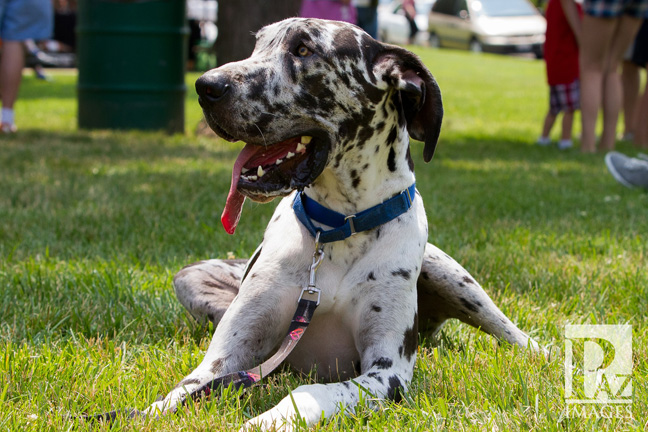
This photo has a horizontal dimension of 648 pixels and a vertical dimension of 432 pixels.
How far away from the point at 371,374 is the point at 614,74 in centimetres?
799

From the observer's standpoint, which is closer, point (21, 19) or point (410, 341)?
point (410, 341)

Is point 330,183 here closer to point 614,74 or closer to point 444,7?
point 614,74

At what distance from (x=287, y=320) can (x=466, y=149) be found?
775 centimetres

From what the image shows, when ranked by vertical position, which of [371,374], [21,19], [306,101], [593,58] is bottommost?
[21,19]

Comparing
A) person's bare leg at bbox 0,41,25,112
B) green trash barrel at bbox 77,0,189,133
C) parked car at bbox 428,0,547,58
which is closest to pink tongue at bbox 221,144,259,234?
person's bare leg at bbox 0,41,25,112

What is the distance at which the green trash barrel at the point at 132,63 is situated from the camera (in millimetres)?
10617

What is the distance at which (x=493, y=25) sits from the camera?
3275cm

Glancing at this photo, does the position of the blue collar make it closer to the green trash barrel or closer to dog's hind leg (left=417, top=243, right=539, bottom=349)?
dog's hind leg (left=417, top=243, right=539, bottom=349)

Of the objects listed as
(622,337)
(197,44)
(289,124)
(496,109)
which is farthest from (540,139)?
(197,44)

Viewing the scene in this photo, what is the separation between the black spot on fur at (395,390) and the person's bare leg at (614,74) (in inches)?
304

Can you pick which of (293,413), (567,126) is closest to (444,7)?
(567,126)

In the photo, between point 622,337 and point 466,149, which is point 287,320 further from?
point 466,149

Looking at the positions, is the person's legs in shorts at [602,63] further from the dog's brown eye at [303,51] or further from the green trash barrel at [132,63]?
the dog's brown eye at [303,51]

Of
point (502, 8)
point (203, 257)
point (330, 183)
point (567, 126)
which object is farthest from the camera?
point (502, 8)
